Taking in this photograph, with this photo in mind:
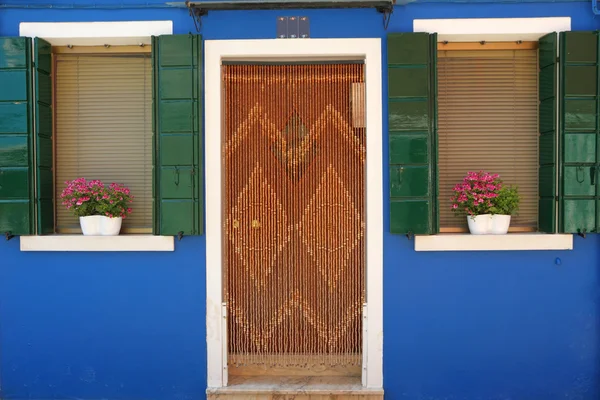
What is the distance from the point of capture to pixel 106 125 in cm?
511

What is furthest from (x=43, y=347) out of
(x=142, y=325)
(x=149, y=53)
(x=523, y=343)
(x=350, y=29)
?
(x=523, y=343)

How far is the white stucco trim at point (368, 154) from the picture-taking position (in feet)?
15.8

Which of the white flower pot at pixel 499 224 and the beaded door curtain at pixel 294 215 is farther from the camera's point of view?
the beaded door curtain at pixel 294 215

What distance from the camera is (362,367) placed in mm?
4930

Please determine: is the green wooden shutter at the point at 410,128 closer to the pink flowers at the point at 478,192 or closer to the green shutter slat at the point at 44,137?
the pink flowers at the point at 478,192

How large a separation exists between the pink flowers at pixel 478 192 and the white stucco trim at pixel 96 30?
2690mm

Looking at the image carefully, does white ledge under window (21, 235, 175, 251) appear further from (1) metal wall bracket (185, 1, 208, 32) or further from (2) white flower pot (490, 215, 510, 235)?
(2) white flower pot (490, 215, 510, 235)

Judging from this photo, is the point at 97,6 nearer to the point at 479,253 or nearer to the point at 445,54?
the point at 445,54

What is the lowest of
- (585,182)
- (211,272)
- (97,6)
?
(211,272)

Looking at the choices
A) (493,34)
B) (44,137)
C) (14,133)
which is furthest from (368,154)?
(14,133)

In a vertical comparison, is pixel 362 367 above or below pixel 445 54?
below

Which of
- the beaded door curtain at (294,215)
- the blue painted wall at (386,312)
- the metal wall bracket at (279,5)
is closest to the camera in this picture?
the metal wall bracket at (279,5)

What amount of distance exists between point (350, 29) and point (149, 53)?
170cm

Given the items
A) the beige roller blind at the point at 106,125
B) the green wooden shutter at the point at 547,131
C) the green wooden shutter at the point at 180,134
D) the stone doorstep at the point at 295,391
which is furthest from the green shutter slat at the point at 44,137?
the green wooden shutter at the point at 547,131
